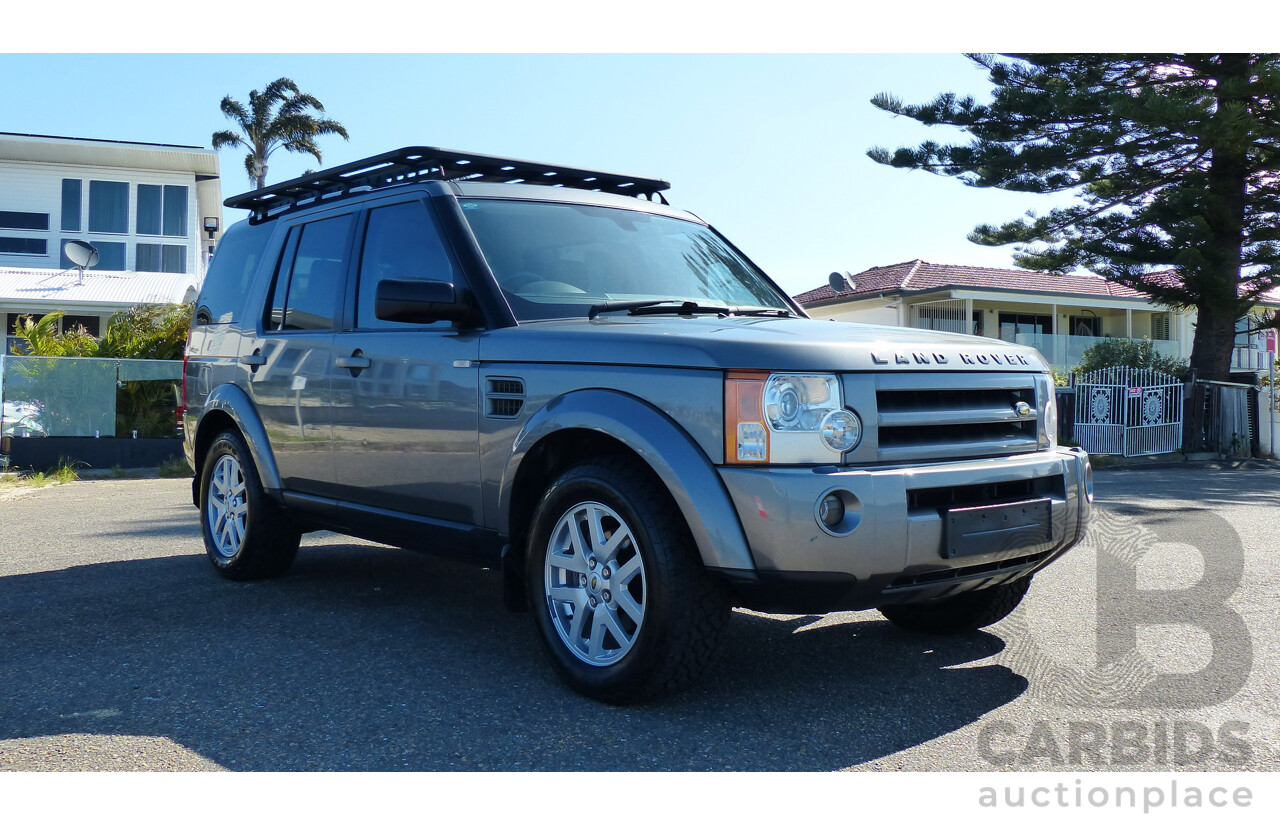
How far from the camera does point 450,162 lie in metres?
5.02

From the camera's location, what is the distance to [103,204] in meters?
30.0

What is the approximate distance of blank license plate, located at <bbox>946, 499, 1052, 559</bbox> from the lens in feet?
11.4

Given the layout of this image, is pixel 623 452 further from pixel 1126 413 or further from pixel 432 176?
pixel 1126 413

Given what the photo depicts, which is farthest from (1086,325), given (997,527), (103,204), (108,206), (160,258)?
(997,527)

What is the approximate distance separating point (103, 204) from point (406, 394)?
97.1ft

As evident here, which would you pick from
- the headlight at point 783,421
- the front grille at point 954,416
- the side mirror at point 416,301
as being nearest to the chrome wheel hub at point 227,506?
the side mirror at point 416,301

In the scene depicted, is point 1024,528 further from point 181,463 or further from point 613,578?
point 181,463

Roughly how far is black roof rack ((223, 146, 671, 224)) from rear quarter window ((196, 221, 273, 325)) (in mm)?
195

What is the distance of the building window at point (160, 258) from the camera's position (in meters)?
30.0

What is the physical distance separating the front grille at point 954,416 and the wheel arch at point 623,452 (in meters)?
0.59

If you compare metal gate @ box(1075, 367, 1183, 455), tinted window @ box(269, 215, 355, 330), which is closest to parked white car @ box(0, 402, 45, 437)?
tinted window @ box(269, 215, 355, 330)

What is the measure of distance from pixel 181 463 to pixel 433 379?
1164cm

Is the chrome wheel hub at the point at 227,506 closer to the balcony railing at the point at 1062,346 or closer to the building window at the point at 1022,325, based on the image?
the balcony railing at the point at 1062,346

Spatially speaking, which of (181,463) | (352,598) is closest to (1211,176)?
(181,463)
